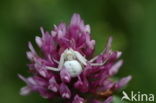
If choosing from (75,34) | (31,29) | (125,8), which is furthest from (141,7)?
(75,34)

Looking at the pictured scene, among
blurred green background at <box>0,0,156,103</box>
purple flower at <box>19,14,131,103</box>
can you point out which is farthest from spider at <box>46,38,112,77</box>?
blurred green background at <box>0,0,156,103</box>

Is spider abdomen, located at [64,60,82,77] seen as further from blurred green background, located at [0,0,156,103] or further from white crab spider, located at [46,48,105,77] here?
blurred green background, located at [0,0,156,103]

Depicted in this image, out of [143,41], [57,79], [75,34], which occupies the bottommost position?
[57,79]

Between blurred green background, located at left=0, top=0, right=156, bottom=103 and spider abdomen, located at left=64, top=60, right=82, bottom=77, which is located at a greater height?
blurred green background, located at left=0, top=0, right=156, bottom=103

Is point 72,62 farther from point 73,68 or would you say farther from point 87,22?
point 87,22

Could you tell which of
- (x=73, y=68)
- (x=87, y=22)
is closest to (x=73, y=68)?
(x=73, y=68)

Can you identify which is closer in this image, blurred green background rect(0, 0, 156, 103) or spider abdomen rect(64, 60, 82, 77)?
spider abdomen rect(64, 60, 82, 77)

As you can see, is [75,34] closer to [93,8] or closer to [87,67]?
[87,67]

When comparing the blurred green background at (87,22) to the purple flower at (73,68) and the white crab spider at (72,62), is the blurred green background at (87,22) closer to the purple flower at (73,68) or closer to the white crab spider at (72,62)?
the purple flower at (73,68)
